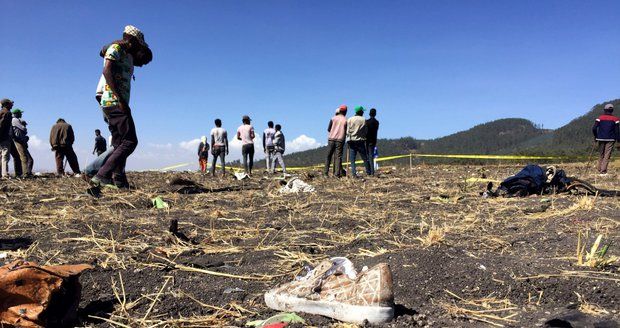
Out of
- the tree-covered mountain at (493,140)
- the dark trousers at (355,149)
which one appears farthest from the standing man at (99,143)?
the tree-covered mountain at (493,140)

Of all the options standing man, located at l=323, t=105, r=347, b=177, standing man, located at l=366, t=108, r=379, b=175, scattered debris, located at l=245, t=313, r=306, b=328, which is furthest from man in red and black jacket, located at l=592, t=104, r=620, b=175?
scattered debris, located at l=245, t=313, r=306, b=328

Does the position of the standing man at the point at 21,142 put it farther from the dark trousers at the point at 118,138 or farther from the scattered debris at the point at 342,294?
the scattered debris at the point at 342,294

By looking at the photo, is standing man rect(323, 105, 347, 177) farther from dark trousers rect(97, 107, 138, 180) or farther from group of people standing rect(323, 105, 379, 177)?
dark trousers rect(97, 107, 138, 180)

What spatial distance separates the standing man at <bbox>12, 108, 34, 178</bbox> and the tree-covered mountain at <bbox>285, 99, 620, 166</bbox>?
225ft

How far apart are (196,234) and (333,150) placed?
729 centimetres

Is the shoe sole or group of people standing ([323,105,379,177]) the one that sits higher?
group of people standing ([323,105,379,177])

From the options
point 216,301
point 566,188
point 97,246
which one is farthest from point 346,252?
point 566,188

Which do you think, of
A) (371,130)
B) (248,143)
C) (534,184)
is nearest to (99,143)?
(248,143)

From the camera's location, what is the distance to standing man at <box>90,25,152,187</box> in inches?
206

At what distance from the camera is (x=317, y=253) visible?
2.83 m

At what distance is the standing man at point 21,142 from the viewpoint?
33.4 feet

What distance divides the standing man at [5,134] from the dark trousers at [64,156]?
4.31ft

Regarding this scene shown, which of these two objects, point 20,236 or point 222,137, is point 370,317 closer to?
point 20,236

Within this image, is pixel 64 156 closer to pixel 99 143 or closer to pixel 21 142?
pixel 21 142
